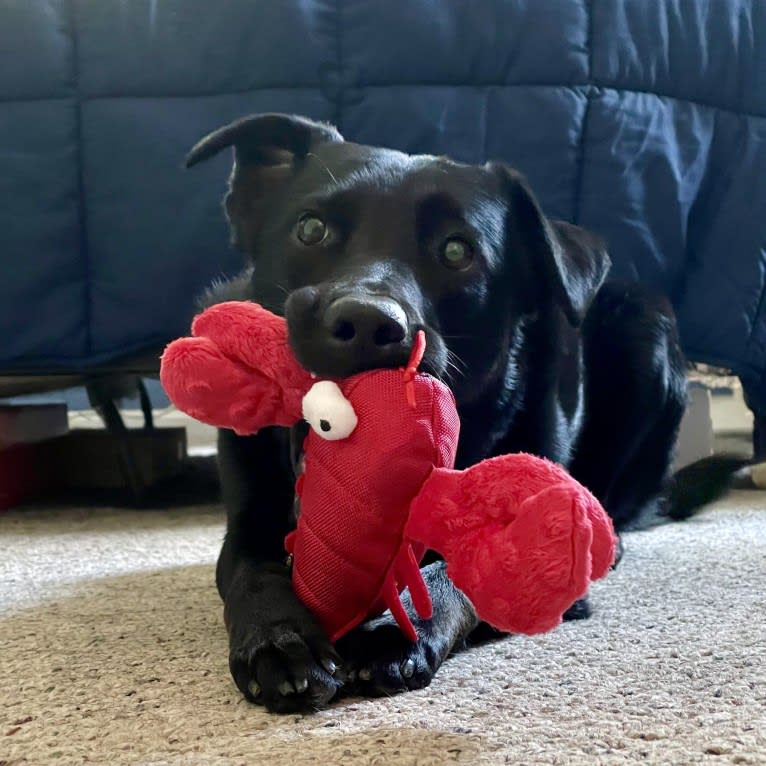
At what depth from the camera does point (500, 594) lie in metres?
0.63

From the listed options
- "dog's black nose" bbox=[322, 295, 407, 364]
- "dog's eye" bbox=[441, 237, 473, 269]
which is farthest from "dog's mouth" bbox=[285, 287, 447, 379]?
"dog's eye" bbox=[441, 237, 473, 269]

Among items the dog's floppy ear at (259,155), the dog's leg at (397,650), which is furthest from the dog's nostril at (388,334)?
the dog's floppy ear at (259,155)

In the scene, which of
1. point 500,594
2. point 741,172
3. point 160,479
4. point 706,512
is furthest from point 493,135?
point 500,594

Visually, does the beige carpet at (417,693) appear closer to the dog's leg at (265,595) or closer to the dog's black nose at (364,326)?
the dog's leg at (265,595)

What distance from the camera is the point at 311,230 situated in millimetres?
1084

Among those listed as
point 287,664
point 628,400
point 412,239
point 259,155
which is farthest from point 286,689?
point 628,400

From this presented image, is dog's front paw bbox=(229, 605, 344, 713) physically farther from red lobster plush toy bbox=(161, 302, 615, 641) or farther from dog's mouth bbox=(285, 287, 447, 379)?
dog's mouth bbox=(285, 287, 447, 379)

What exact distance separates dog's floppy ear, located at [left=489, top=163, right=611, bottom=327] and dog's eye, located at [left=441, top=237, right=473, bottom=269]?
0.11 meters

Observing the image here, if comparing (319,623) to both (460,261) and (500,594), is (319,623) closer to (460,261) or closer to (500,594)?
(500,594)

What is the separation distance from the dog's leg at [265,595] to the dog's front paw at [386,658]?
25 millimetres

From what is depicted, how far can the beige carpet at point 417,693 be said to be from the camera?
0.63 metres

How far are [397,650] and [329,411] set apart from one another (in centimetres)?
21

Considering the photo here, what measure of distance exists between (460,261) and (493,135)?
781mm

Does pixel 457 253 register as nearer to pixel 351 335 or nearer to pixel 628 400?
pixel 351 335
